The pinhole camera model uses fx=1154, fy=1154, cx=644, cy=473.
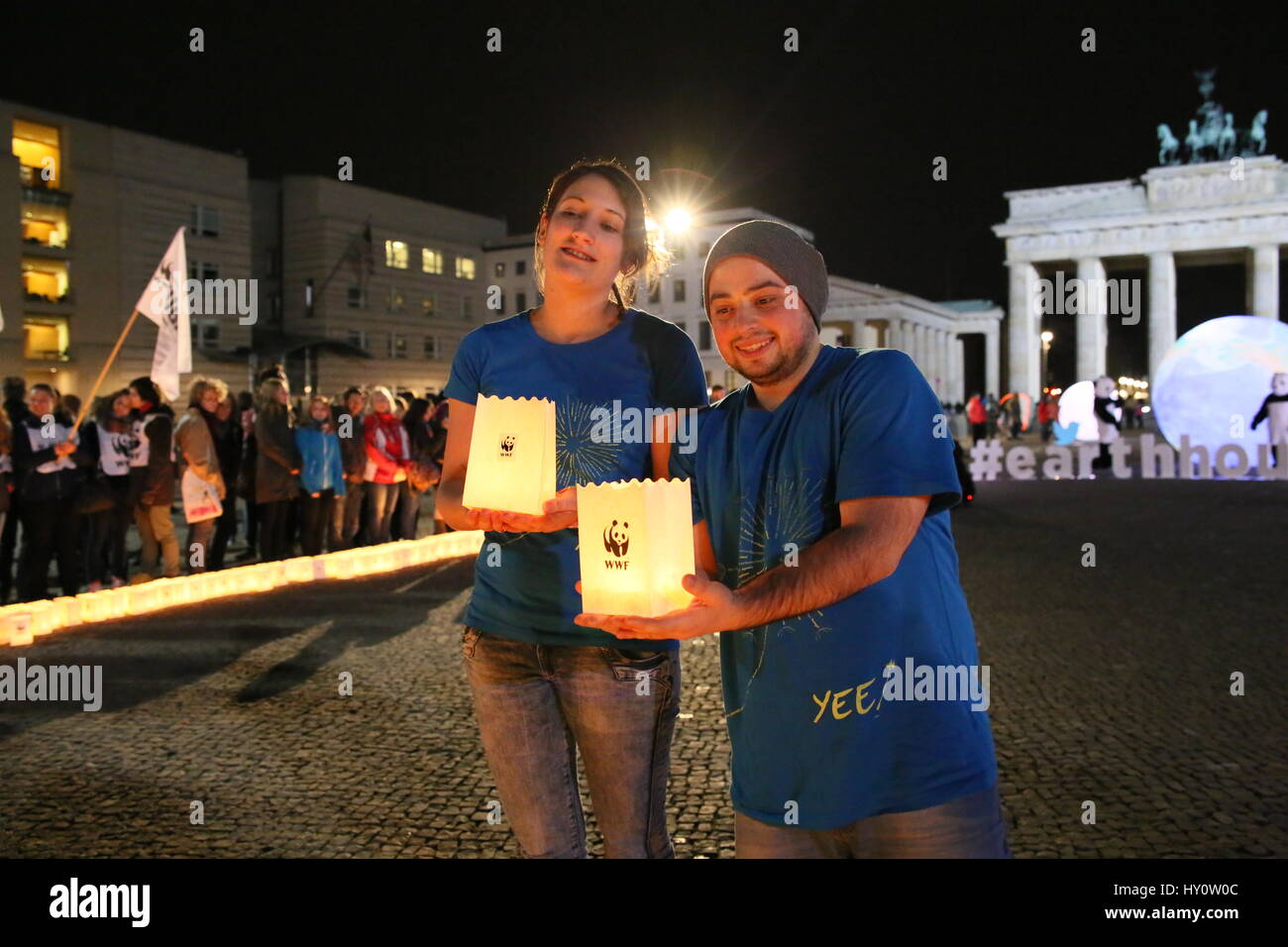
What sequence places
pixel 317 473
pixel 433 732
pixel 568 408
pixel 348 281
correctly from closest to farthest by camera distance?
1. pixel 568 408
2. pixel 433 732
3. pixel 317 473
4. pixel 348 281

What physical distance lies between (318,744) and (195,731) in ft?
2.64

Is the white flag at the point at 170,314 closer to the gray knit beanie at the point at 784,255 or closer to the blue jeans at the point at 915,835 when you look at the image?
the gray knit beanie at the point at 784,255

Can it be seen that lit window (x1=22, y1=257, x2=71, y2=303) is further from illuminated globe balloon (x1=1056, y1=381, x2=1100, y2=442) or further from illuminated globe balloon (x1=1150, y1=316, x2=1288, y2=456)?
illuminated globe balloon (x1=1150, y1=316, x2=1288, y2=456)

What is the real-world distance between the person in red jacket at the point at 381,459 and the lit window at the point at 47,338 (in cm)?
3828

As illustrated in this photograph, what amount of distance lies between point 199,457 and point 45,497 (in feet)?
6.20

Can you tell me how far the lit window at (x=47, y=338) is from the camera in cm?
4694

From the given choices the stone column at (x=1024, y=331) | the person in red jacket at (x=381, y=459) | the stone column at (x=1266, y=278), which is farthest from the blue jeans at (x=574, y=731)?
the stone column at (x=1266, y=278)

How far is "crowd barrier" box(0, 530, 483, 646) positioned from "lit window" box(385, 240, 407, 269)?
4970 cm

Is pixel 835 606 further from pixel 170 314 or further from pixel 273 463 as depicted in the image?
pixel 170 314

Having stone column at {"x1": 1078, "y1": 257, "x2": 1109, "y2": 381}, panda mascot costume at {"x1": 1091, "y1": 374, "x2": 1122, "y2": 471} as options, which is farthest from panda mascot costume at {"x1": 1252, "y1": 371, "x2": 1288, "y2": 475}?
stone column at {"x1": 1078, "y1": 257, "x2": 1109, "y2": 381}

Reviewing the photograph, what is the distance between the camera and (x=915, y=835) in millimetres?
2221

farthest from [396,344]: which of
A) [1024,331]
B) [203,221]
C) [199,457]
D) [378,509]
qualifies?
[199,457]
